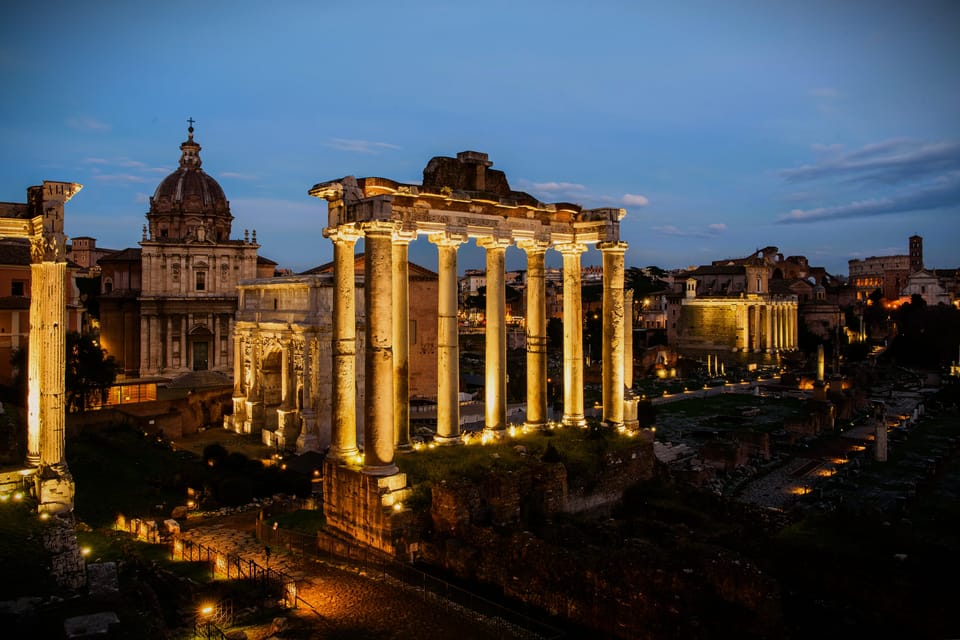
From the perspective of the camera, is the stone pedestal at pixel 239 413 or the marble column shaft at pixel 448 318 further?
the stone pedestal at pixel 239 413

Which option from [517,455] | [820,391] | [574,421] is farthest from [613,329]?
[820,391]

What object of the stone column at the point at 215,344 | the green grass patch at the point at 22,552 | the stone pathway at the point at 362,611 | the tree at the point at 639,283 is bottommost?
the stone pathway at the point at 362,611

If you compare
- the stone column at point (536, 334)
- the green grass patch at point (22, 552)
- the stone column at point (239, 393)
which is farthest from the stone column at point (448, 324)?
the stone column at point (239, 393)

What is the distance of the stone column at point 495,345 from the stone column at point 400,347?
237 centimetres

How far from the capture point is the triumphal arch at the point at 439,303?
48.3ft

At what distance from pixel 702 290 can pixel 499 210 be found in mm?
91534

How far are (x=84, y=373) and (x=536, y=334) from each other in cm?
2427

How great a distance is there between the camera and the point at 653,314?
9912 centimetres

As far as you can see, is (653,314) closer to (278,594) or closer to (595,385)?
(595,385)

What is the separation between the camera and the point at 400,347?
17.3 metres

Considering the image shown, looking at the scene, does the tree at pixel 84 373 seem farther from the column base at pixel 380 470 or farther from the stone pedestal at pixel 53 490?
the column base at pixel 380 470

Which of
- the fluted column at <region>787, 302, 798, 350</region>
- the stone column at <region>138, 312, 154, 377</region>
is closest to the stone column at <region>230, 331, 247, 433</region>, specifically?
the stone column at <region>138, 312, 154, 377</region>

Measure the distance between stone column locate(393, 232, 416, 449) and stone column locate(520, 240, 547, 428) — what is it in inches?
152

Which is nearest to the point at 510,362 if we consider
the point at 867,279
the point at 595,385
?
the point at 595,385
